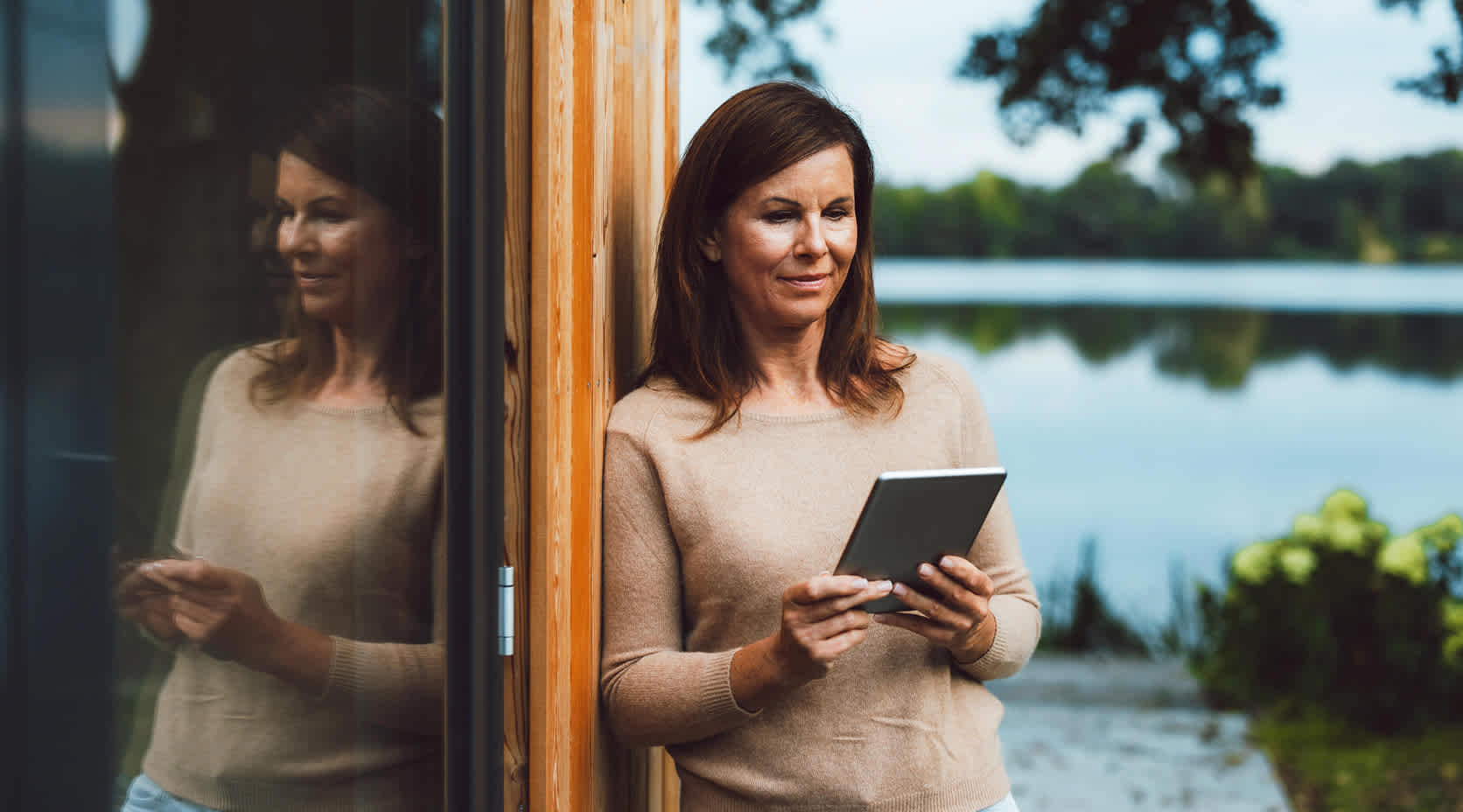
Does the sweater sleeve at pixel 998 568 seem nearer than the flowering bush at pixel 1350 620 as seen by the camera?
Yes

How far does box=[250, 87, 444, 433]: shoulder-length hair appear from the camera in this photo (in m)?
0.99

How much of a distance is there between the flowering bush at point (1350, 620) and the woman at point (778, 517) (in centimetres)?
322

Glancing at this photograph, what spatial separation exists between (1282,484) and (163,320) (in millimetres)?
5461

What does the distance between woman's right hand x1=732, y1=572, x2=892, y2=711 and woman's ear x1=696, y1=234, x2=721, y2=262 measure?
474mm

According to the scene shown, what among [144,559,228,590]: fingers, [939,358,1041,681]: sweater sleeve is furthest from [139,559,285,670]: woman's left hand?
[939,358,1041,681]: sweater sleeve

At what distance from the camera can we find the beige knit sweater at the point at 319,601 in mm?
899

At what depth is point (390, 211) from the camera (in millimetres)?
1198

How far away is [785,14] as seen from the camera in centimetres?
470

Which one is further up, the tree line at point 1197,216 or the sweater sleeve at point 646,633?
the tree line at point 1197,216

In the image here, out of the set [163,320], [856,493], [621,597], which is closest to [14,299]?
[163,320]

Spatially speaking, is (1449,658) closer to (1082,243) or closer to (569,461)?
(1082,243)

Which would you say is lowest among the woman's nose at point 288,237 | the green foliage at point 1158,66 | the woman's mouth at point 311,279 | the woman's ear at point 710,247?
the woman's mouth at point 311,279

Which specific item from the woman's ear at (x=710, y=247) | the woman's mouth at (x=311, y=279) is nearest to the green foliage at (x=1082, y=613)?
the woman's ear at (x=710, y=247)

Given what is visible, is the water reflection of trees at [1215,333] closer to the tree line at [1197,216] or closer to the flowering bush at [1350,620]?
the tree line at [1197,216]
